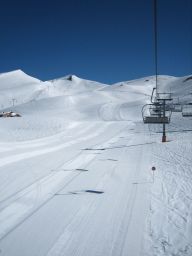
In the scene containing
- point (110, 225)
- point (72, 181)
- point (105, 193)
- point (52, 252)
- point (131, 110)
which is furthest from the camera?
point (131, 110)

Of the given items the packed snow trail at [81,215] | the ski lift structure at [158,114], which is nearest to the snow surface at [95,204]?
the packed snow trail at [81,215]

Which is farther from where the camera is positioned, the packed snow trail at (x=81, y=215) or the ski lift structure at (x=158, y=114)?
the ski lift structure at (x=158, y=114)

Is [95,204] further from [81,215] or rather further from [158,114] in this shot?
[158,114]

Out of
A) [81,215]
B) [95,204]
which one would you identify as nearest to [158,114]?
[95,204]

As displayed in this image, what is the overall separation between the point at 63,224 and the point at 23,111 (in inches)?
2797

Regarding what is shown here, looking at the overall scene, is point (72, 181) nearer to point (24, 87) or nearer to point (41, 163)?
point (41, 163)

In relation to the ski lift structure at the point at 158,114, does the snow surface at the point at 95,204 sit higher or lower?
lower

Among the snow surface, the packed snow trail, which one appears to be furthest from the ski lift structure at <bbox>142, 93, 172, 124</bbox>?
the packed snow trail

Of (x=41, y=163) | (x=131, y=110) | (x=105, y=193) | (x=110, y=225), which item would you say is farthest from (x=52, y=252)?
(x=131, y=110)

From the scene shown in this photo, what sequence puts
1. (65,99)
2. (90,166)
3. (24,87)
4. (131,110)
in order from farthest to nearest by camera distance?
(24,87), (65,99), (131,110), (90,166)

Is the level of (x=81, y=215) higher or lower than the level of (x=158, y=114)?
lower

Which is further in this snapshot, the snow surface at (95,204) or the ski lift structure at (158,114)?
the ski lift structure at (158,114)

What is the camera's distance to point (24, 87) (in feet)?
532

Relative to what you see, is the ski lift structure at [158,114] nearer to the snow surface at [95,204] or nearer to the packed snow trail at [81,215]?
the snow surface at [95,204]
